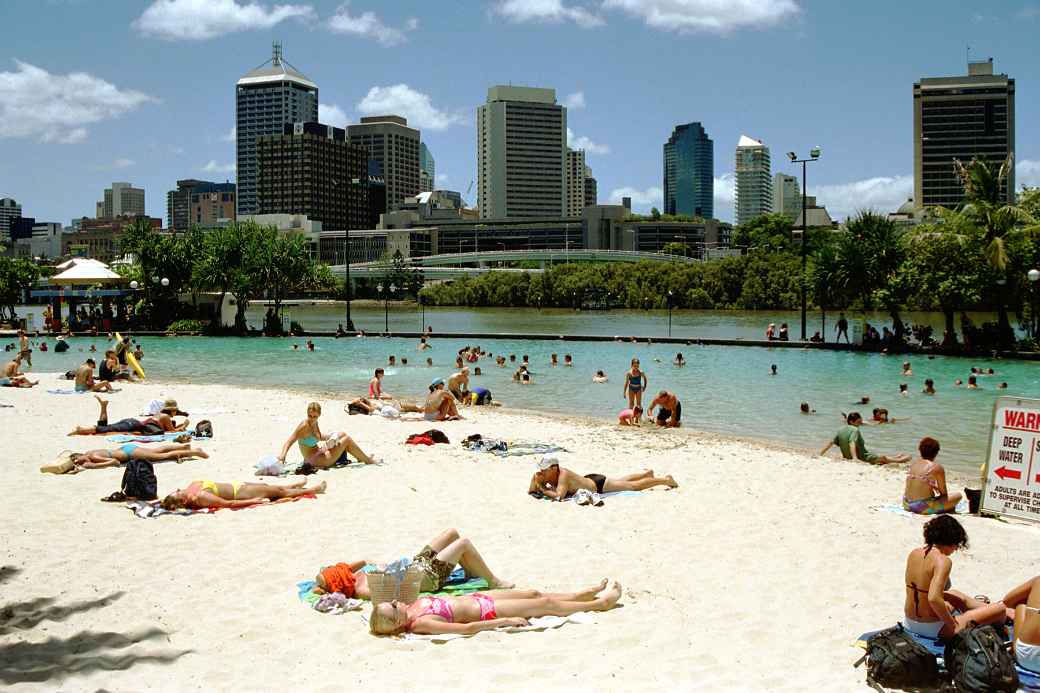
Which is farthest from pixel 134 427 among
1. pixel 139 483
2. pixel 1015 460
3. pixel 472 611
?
pixel 1015 460

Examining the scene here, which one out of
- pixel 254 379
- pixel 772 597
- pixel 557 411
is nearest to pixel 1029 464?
pixel 772 597

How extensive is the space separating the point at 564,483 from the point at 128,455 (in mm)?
6444

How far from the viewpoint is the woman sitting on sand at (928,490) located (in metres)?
10.9

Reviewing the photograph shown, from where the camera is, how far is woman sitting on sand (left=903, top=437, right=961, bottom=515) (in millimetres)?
10875

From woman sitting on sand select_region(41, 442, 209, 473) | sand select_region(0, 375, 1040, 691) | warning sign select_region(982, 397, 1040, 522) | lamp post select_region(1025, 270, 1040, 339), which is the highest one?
lamp post select_region(1025, 270, 1040, 339)

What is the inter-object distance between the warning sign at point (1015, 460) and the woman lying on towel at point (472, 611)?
14.7ft

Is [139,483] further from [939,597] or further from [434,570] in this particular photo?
[939,597]

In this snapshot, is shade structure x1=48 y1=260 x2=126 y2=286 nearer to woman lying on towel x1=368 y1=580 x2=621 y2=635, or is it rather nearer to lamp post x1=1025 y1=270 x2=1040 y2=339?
lamp post x1=1025 y1=270 x2=1040 y2=339

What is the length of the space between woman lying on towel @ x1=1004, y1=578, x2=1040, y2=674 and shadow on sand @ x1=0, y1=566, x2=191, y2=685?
5743 millimetres

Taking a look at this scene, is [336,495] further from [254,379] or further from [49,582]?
[254,379]

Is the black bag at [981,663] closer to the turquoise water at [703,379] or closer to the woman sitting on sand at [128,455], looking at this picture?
the woman sitting on sand at [128,455]

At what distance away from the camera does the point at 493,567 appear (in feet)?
28.7

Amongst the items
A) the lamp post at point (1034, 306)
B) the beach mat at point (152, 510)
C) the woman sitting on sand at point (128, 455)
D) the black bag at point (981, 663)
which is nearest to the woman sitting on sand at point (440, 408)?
the woman sitting on sand at point (128, 455)

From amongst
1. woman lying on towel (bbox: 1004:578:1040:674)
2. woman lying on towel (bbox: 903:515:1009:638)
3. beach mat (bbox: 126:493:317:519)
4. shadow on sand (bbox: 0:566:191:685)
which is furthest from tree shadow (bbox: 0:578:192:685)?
woman lying on towel (bbox: 1004:578:1040:674)
